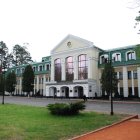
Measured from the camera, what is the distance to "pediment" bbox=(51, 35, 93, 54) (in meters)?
56.3

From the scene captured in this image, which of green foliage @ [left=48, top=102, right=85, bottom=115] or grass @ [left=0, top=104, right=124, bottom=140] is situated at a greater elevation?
green foliage @ [left=48, top=102, right=85, bottom=115]

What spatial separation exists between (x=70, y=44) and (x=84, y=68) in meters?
6.58

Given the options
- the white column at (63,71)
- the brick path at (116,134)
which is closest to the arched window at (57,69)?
the white column at (63,71)

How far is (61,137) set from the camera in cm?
1129

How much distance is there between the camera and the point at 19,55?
293 ft

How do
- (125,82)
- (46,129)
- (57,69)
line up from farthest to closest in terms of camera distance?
(57,69) → (125,82) → (46,129)

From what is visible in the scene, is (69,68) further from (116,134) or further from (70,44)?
(116,134)

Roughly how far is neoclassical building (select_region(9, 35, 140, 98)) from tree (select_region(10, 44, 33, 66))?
26.5m

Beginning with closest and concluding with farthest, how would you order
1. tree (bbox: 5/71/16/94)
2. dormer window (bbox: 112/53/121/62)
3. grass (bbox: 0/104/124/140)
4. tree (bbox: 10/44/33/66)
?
grass (bbox: 0/104/124/140), dormer window (bbox: 112/53/121/62), tree (bbox: 5/71/16/94), tree (bbox: 10/44/33/66)

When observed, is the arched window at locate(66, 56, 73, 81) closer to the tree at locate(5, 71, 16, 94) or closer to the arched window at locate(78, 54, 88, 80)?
the arched window at locate(78, 54, 88, 80)

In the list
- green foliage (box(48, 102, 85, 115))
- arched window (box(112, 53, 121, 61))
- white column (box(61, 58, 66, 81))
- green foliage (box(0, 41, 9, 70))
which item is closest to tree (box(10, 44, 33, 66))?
green foliage (box(0, 41, 9, 70))

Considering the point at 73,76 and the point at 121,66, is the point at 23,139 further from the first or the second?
the point at 73,76

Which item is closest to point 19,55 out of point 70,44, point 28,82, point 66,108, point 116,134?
point 28,82

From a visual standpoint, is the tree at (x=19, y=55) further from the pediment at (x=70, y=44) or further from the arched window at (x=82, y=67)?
the arched window at (x=82, y=67)
